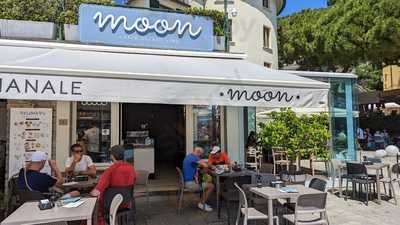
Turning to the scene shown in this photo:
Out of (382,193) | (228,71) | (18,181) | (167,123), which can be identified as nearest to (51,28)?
(18,181)

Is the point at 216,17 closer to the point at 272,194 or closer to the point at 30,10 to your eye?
the point at 30,10

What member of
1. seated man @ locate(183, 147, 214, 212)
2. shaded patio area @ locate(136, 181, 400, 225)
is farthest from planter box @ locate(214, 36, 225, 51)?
shaded patio area @ locate(136, 181, 400, 225)

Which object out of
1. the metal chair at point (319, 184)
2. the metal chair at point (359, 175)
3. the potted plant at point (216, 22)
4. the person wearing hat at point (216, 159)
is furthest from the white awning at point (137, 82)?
the potted plant at point (216, 22)

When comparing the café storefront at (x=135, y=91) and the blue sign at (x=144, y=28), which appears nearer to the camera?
the café storefront at (x=135, y=91)

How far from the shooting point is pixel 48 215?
4582mm

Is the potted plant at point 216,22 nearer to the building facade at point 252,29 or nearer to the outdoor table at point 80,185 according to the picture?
the outdoor table at point 80,185

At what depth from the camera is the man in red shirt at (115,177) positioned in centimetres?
574

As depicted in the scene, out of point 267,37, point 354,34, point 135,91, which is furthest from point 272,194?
point 267,37

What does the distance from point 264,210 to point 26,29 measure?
7.01 m

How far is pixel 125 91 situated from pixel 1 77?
57.5 inches

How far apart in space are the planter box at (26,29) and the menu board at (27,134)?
1.80m

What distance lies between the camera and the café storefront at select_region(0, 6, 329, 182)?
4.98 meters

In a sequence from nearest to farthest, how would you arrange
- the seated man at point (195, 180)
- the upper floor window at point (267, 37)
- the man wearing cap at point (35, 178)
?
the man wearing cap at point (35, 178) < the seated man at point (195, 180) < the upper floor window at point (267, 37)

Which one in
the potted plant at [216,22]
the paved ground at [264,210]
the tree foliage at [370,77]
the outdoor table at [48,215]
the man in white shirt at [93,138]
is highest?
the tree foliage at [370,77]
